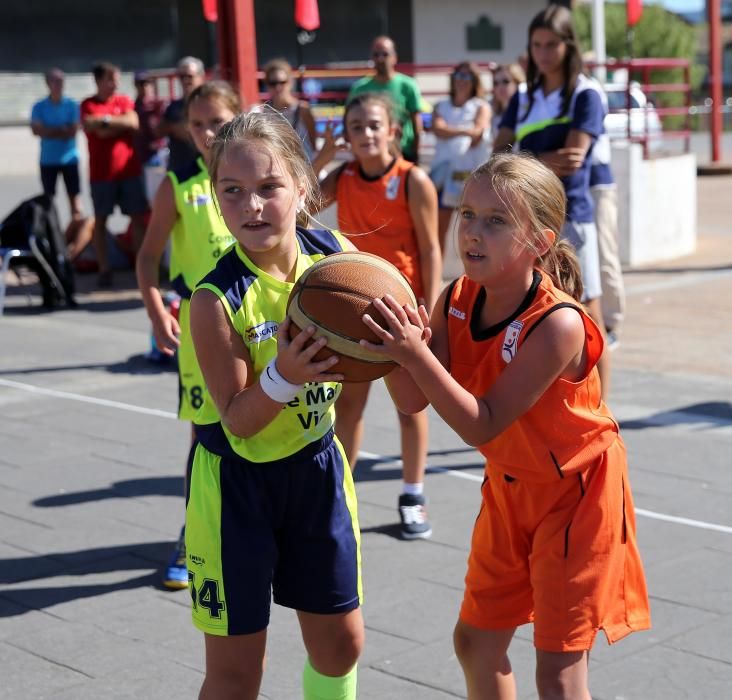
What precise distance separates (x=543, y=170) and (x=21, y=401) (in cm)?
573

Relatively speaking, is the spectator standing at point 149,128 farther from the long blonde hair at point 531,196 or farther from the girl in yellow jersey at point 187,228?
the long blonde hair at point 531,196

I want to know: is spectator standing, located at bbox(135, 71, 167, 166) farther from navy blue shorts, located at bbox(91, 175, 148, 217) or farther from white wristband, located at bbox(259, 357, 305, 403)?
white wristband, located at bbox(259, 357, 305, 403)

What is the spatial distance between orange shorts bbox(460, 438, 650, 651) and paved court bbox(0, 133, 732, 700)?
33.4 inches

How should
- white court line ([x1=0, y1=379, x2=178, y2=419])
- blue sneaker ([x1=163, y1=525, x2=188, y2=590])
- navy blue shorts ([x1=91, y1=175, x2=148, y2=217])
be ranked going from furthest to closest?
navy blue shorts ([x1=91, y1=175, x2=148, y2=217]) < white court line ([x1=0, y1=379, x2=178, y2=419]) < blue sneaker ([x1=163, y1=525, x2=188, y2=590])

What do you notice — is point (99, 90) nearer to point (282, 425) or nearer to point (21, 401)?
point (21, 401)

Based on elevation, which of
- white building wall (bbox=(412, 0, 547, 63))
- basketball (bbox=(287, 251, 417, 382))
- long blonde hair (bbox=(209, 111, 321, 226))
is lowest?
basketball (bbox=(287, 251, 417, 382))

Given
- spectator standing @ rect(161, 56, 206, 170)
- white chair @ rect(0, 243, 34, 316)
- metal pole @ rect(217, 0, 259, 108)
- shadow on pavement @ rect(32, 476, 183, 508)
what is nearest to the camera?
shadow on pavement @ rect(32, 476, 183, 508)

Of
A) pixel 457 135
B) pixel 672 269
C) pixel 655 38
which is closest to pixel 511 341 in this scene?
pixel 457 135

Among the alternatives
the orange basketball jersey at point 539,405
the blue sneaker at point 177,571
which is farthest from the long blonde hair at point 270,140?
the blue sneaker at point 177,571

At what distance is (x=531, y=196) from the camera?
2994 millimetres

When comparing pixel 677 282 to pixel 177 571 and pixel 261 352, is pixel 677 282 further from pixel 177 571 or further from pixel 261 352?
pixel 261 352

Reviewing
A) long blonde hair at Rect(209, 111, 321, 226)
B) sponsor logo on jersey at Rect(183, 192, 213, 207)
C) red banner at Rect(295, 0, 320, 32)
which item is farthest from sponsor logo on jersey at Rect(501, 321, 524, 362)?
red banner at Rect(295, 0, 320, 32)

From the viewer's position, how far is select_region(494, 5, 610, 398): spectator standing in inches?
252

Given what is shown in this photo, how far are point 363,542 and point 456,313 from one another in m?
2.39
